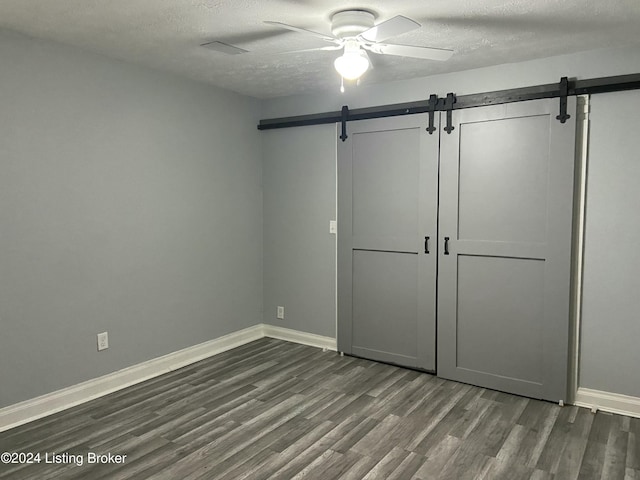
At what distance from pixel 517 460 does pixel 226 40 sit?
9.74 ft

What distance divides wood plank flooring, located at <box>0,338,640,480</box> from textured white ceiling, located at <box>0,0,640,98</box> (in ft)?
7.82

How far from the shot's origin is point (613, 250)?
3172mm

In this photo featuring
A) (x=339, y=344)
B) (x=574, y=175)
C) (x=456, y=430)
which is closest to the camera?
(x=456, y=430)

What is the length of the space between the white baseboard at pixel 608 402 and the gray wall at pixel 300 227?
2.05 metres

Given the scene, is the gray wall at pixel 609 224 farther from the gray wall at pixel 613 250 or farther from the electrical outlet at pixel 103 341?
the electrical outlet at pixel 103 341

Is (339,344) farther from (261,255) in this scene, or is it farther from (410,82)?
(410,82)

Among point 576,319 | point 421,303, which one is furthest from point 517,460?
point 421,303

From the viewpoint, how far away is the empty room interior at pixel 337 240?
2646 millimetres

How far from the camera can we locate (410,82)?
3.89 meters

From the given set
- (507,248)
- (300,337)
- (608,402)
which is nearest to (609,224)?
(507,248)

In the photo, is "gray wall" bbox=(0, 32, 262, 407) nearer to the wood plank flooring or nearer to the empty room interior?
the empty room interior

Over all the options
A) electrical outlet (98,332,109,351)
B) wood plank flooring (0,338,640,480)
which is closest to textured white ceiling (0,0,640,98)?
electrical outlet (98,332,109,351)

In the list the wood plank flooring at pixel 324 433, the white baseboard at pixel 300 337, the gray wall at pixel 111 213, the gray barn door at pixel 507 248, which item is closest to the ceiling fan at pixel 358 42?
the gray barn door at pixel 507 248

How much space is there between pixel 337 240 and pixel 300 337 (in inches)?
41.4
